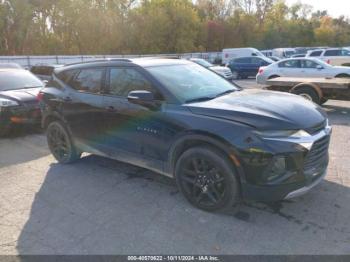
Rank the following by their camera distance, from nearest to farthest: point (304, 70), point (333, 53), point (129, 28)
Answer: point (304, 70) → point (333, 53) → point (129, 28)

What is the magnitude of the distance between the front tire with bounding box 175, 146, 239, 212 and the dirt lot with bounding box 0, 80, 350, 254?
15 centimetres

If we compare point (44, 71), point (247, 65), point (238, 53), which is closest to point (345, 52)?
point (247, 65)

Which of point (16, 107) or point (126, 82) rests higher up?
point (126, 82)

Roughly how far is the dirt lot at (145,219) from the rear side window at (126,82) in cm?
128

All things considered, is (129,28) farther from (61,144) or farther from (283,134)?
(283,134)

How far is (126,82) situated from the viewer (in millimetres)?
4465

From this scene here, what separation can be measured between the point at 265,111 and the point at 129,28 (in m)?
37.3

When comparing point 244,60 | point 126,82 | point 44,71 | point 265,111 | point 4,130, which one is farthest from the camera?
point 244,60

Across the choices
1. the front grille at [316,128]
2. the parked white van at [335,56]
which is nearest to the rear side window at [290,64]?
the parked white van at [335,56]

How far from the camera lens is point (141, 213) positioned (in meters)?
3.85

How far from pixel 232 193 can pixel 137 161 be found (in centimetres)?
142

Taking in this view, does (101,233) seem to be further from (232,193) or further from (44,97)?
(44,97)

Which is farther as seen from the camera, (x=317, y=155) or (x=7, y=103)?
(x=7, y=103)

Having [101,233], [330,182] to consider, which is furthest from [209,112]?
[330,182]
